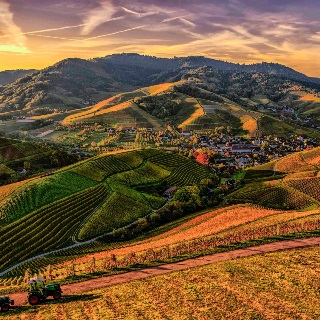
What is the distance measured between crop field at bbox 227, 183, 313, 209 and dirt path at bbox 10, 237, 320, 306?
46861 millimetres

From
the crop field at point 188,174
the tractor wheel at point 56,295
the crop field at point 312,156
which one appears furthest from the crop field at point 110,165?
the tractor wheel at point 56,295

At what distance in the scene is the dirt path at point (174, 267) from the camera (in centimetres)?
3876

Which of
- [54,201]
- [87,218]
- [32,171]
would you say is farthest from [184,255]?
[32,171]

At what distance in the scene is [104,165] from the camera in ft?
426

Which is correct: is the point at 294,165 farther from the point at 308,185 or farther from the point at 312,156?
the point at 308,185

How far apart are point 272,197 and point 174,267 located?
65374mm

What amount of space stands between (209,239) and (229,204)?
51.5 m

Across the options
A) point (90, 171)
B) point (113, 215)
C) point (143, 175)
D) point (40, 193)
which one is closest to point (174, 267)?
point (113, 215)

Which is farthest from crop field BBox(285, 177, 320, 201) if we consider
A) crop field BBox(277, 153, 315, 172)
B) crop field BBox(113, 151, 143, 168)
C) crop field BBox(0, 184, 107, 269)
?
crop field BBox(0, 184, 107, 269)

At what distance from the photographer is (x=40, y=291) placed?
112 ft

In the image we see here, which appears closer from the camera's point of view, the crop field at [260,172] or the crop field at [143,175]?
the crop field at [143,175]

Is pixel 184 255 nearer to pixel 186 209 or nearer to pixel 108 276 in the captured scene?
pixel 108 276

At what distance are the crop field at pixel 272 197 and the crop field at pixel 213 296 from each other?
180ft

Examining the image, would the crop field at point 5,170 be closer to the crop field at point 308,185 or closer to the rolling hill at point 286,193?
the rolling hill at point 286,193
